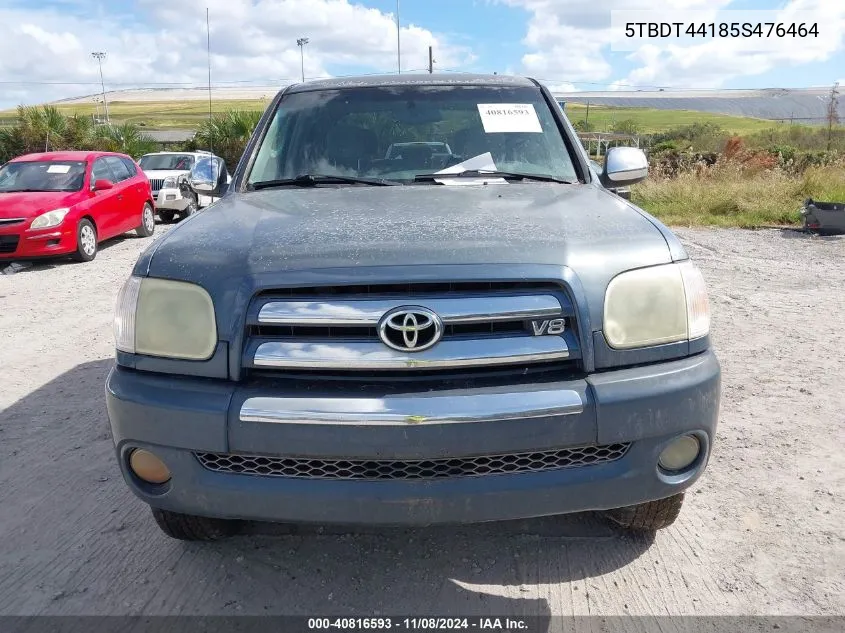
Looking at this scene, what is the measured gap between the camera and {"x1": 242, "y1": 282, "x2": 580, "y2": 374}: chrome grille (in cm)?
211

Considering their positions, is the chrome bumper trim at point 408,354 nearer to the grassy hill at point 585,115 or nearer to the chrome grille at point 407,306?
the chrome grille at point 407,306

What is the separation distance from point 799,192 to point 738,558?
45.0 ft

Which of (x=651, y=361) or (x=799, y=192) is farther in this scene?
(x=799, y=192)

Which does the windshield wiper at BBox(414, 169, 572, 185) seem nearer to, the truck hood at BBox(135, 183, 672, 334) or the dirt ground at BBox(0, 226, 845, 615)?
the truck hood at BBox(135, 183, 672, 334)

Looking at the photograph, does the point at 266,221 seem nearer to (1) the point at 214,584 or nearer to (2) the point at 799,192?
(1) the point at 214,584

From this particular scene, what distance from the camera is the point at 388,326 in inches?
82.6

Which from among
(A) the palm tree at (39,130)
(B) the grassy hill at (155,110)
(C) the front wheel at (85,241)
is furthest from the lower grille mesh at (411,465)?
(B) the grassy hill at (155,110)

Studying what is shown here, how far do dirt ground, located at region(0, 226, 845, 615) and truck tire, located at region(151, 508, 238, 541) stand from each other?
7 cm

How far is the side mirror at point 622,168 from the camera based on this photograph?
350 cm

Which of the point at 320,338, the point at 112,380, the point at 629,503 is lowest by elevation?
the point at 629,503

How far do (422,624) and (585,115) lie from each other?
58.8m

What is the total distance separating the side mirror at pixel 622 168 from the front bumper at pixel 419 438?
58.8 inches

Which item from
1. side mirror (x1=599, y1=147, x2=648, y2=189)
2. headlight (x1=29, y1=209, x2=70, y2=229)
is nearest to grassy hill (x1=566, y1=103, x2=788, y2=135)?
headlight (x1=29, y1=209, x2=70, y2=229)

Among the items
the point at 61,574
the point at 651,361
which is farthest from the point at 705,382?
the point at 61,574
